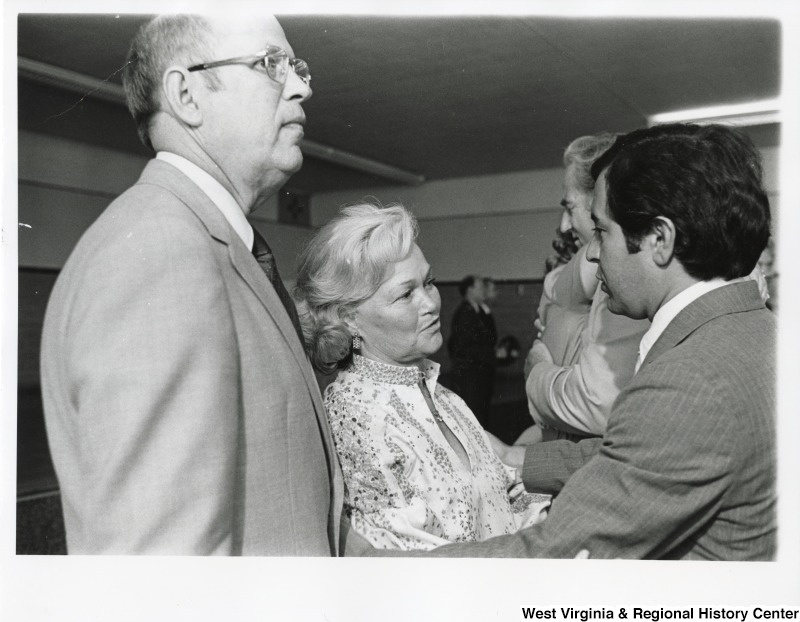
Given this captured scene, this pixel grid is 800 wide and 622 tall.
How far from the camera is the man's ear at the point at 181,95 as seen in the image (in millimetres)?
1167

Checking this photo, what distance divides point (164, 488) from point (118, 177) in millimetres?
6218

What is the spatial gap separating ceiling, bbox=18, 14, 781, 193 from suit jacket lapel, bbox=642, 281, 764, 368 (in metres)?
1.64

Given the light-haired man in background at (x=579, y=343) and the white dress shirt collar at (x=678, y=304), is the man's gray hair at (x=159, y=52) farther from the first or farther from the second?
the light-haired man in background at (x=579, y=343)

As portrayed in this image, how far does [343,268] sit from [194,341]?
765mm

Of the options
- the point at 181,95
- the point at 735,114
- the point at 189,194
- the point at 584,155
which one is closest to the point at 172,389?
the point at 189,194

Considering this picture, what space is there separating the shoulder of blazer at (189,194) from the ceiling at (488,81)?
151cm

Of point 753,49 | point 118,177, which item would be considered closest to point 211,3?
point 753,49

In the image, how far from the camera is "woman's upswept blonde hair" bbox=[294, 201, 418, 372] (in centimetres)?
170

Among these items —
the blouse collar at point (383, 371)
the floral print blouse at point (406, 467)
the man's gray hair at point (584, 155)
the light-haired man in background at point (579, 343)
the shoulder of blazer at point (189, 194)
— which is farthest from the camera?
the man's gray hair at point (584, 155)

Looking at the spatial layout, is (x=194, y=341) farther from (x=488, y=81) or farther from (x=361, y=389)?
(x=488, y=81)

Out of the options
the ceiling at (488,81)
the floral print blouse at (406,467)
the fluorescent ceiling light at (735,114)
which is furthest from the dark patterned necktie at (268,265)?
the fluorescent ceiling light at (735,114)

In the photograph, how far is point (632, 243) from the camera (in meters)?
1.34

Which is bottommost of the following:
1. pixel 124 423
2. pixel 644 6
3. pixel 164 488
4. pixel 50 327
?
pixel 164 488

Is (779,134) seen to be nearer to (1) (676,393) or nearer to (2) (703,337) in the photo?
(2) (703,337)
